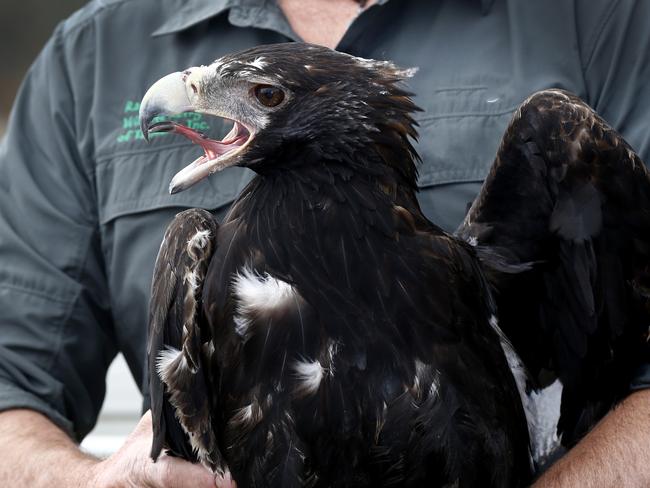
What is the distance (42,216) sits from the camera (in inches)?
124

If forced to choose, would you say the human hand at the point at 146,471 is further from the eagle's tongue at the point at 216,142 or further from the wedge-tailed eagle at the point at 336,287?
the eagle's tongue at the point at 216,142

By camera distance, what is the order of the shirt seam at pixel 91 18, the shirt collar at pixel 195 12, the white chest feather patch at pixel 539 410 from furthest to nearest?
the shirt seam at pixel 91 18, the shirt collar at pixel 195 12, the white chest feather patch at pixel 539 410

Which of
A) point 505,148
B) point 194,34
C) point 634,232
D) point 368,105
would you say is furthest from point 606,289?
point 194,34

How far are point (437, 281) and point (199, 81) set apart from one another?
63cm

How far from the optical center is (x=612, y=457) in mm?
2482

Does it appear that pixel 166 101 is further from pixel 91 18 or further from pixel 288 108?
pixel 91 18

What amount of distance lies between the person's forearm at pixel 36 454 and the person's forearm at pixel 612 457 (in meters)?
1.13

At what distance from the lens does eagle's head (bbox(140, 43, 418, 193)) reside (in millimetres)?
2393

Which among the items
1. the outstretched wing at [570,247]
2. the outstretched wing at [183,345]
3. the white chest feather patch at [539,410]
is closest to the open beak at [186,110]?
the outstretched wing at [183,345]

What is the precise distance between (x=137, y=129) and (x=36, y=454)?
2.82ft

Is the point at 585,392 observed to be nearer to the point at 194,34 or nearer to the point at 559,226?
the point at 559,226

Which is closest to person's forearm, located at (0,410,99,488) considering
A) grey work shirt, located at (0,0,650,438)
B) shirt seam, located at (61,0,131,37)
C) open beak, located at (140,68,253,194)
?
grey work shirt, located at (0,0,650,438)

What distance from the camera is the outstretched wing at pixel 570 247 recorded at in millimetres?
2502

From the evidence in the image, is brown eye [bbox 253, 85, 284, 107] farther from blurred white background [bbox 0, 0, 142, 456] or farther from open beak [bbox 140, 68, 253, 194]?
blurred white background [bbox 0, 0, 142, 456]
